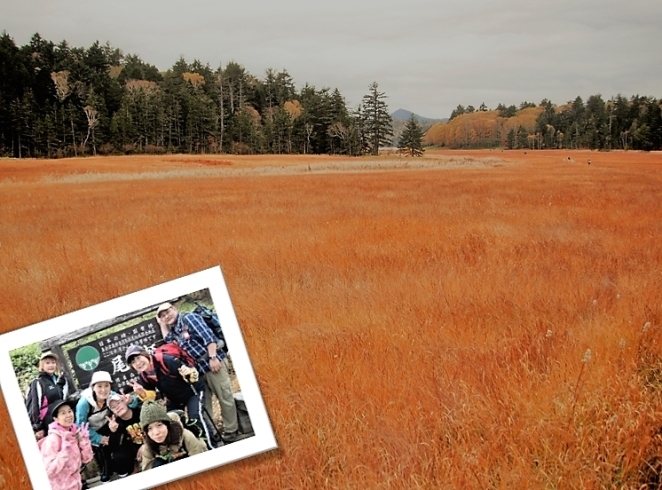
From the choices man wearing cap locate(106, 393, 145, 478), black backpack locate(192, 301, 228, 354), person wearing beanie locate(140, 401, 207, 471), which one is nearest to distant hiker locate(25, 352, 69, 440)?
man wearing cap locate(106, 393, 145, 478)

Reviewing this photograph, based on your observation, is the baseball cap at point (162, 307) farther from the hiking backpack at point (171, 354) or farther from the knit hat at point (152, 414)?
the knit hat at point (152, 414)

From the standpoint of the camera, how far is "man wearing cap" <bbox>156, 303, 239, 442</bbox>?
182cm

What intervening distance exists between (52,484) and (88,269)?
3.44 metres

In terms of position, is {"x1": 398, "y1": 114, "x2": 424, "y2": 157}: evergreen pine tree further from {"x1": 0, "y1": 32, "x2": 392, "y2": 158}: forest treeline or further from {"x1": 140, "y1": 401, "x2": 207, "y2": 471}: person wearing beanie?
{"x1": 140, "y1": 401, "x2": 207, "y2": 471}: person wearing beanie

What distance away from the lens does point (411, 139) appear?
35.2 m

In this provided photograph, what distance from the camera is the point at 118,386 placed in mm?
1789

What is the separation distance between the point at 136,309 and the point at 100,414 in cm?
44

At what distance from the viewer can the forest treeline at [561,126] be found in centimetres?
1800

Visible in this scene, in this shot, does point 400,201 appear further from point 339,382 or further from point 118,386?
point 118,386

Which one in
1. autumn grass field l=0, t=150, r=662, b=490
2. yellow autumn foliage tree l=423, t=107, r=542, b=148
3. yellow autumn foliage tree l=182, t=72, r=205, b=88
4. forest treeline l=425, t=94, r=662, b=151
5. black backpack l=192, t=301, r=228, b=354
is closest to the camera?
black backpack l=192, t=301, r=228, b=354

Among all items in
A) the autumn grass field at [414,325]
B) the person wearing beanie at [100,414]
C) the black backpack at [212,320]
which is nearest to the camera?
the person wearing beanie at [100,414]

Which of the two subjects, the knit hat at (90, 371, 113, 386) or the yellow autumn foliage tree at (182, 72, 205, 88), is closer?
the knit hat at (90, 371, 113, 386)

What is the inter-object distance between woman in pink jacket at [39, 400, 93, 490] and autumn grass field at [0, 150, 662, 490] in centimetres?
22

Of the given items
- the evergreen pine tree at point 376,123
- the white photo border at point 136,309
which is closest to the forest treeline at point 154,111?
the evergreen pine tree at point 376,123
